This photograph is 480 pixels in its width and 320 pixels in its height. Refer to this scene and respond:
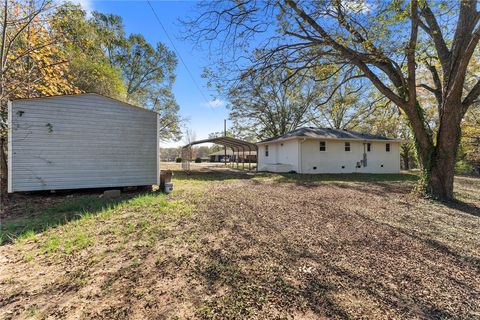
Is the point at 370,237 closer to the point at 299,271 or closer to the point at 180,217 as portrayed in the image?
the point at 299,271

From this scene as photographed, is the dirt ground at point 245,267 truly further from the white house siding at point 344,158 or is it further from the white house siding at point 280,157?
the white house siding at point 280,157

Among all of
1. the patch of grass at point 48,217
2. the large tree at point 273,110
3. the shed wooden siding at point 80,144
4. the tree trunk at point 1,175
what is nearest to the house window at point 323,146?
the large tree at point 273,110

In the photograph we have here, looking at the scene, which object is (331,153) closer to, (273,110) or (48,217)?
(273,110)

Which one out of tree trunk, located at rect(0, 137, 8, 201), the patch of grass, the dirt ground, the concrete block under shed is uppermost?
tree trunk, located at rect(0, 137, 8, 201)

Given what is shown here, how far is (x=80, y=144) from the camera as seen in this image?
6840 mm

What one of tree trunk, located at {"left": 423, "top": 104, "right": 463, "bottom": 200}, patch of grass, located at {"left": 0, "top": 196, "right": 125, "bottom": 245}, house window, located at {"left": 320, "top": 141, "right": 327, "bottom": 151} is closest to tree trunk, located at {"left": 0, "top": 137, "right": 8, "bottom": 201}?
patch of grass, located at {"left": 0, "top": 196, "right": 125, "bottom": 245}

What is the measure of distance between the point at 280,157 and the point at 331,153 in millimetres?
3742

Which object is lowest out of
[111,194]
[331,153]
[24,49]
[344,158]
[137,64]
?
[111,194]

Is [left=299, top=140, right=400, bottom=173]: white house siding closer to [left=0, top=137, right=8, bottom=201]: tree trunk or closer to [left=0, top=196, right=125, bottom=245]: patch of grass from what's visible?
[left=0, top=196, right=125, bottom=245]: patch of grass

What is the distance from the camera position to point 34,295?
216 cm

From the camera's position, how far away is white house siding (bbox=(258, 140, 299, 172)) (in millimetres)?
15036

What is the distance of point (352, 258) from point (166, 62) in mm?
20595

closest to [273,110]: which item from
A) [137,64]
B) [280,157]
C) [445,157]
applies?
[280,157]

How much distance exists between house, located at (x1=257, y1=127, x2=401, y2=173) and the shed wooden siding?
998 cm
